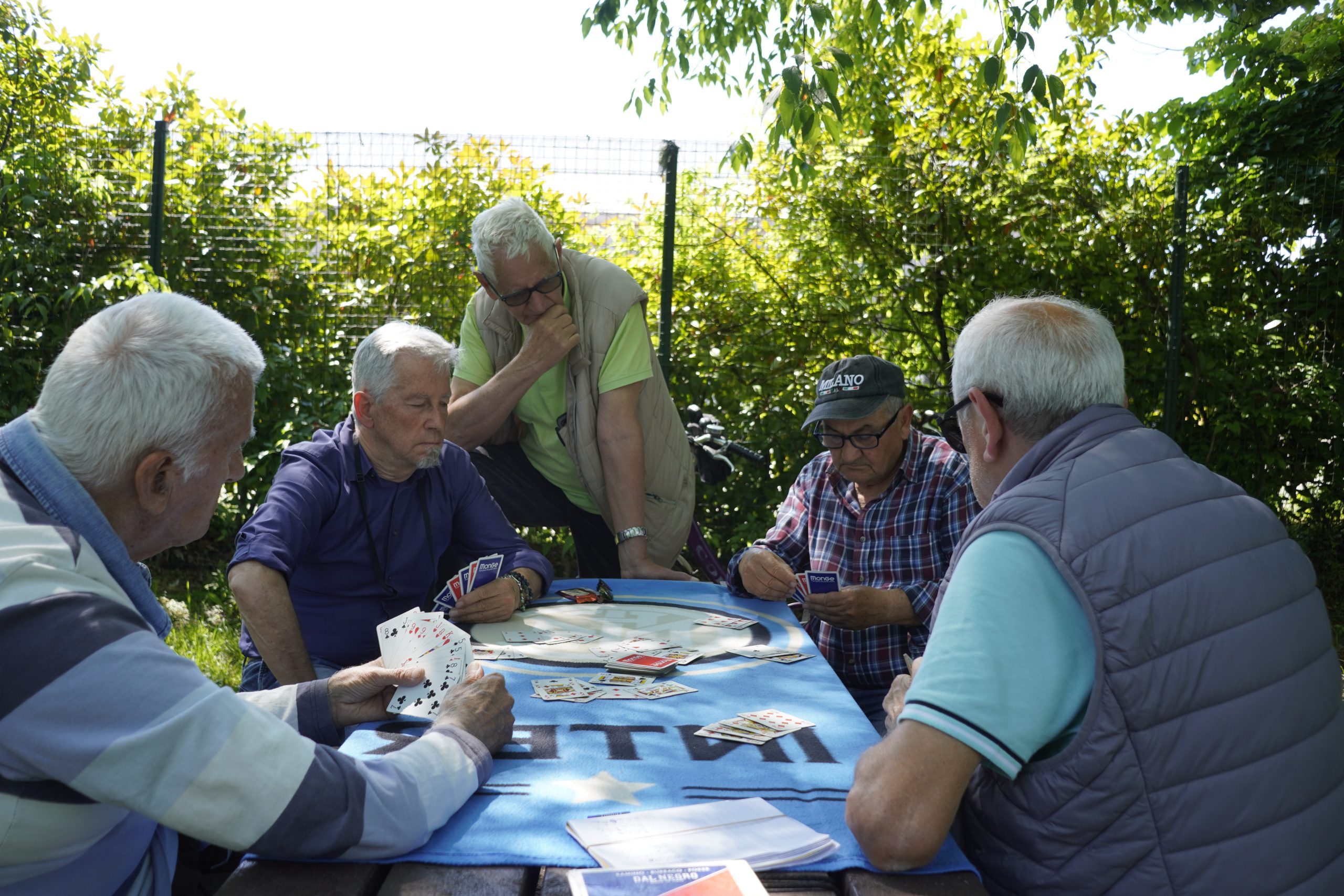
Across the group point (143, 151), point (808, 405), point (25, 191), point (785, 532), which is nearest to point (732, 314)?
point (808, 405)

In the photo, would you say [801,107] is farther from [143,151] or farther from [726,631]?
[143,151]

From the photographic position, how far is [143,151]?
6.19 meters

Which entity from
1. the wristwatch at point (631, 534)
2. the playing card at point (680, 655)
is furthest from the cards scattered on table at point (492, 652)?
the wristwatch at point (631, 534)

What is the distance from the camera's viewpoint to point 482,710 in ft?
5.96

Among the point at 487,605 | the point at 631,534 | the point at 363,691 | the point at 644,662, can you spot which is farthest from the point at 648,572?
the point at 363,691

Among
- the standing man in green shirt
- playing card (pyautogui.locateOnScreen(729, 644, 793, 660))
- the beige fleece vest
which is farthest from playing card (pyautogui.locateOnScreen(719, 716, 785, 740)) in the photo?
the beige fleece vest

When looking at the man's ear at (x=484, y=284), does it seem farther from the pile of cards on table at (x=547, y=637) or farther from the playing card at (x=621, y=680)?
the playing card at (x=621, y=680)

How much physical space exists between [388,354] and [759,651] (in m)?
1.39

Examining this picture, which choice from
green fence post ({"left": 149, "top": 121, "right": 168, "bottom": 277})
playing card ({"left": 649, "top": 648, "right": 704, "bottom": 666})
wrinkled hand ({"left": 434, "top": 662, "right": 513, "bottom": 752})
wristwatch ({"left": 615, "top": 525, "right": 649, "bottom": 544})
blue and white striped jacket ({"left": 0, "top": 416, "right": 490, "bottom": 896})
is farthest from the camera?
green fence post ({"left": 149, "top": 121, "right": 168, "bottom": 277})

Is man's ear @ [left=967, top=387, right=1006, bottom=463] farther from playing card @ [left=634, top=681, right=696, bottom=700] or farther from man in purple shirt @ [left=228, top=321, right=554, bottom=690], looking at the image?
man in purple shirt @ [left=228, top=321, right=554, bottom=690]

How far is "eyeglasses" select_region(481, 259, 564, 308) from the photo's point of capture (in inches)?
150

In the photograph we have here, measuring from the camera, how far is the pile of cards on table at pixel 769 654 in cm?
250

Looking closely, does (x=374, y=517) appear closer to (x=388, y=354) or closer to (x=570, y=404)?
(x=388, y=354)

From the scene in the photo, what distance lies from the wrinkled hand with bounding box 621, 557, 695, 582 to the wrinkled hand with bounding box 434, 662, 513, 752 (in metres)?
1.77
